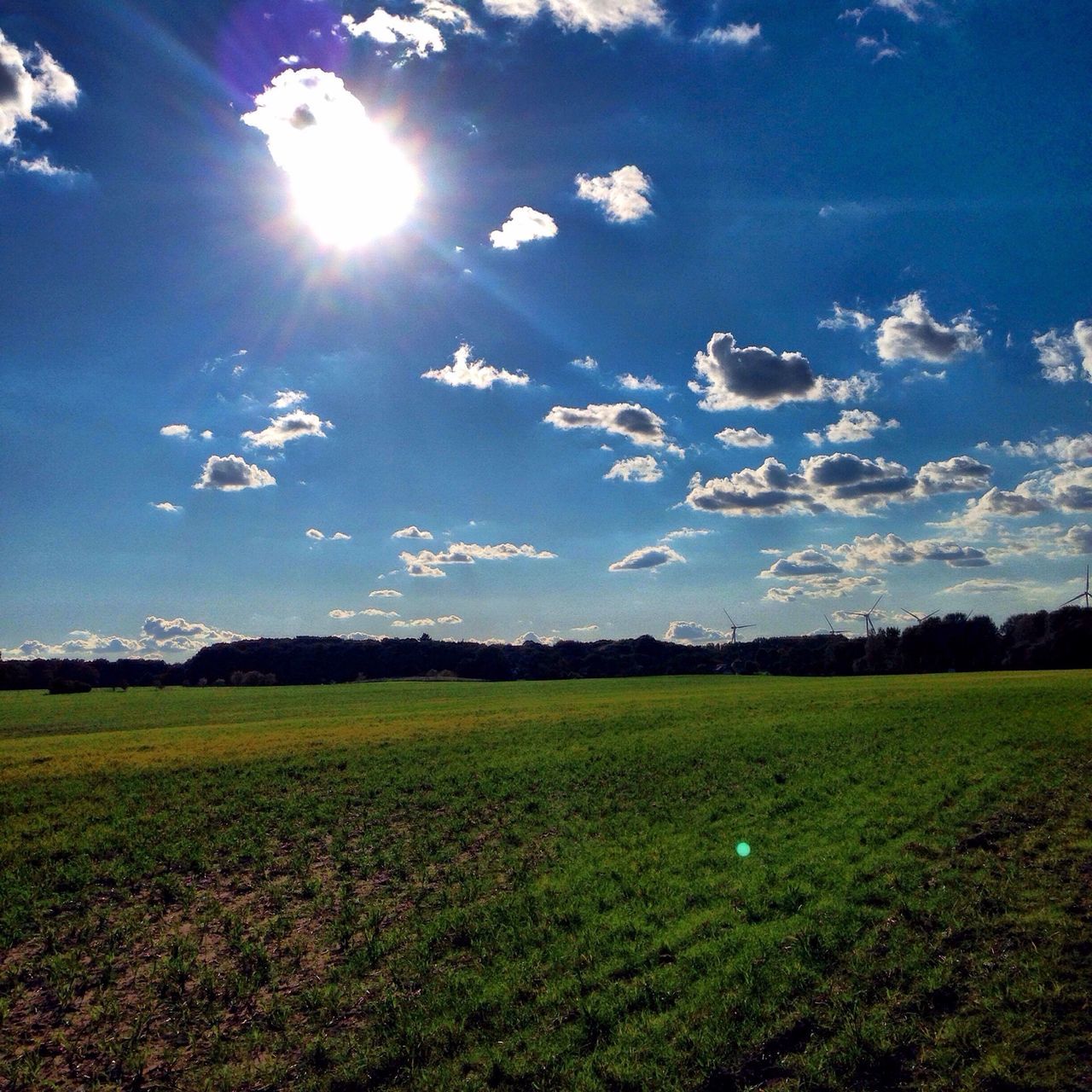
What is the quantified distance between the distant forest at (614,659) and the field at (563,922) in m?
134

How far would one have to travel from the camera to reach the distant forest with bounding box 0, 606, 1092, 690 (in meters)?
150

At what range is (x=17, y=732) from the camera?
63.6 m

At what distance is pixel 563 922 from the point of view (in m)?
16.2

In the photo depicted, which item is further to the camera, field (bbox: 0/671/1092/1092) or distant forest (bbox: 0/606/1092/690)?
distant forest (bbox: 0/606/1092/690)

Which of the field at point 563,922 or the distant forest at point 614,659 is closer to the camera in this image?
the field at point 563,922

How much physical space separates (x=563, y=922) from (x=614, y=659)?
17967 cm

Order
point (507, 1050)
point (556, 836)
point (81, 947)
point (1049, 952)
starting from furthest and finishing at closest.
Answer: point (556, 836)
point (81, 947)
point (1049, 952)
point (507, 1050)

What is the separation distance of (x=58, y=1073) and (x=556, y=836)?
45.2ft

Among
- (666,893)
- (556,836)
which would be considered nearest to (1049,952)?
(666,893)

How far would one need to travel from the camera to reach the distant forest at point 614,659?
494 ft

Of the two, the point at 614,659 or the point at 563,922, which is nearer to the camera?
the point at 563,922

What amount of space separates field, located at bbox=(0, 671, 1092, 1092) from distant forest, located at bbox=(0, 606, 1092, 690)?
13378 cm

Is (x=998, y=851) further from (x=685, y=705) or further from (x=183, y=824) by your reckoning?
(x=685, y=705)

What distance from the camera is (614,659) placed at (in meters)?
194
